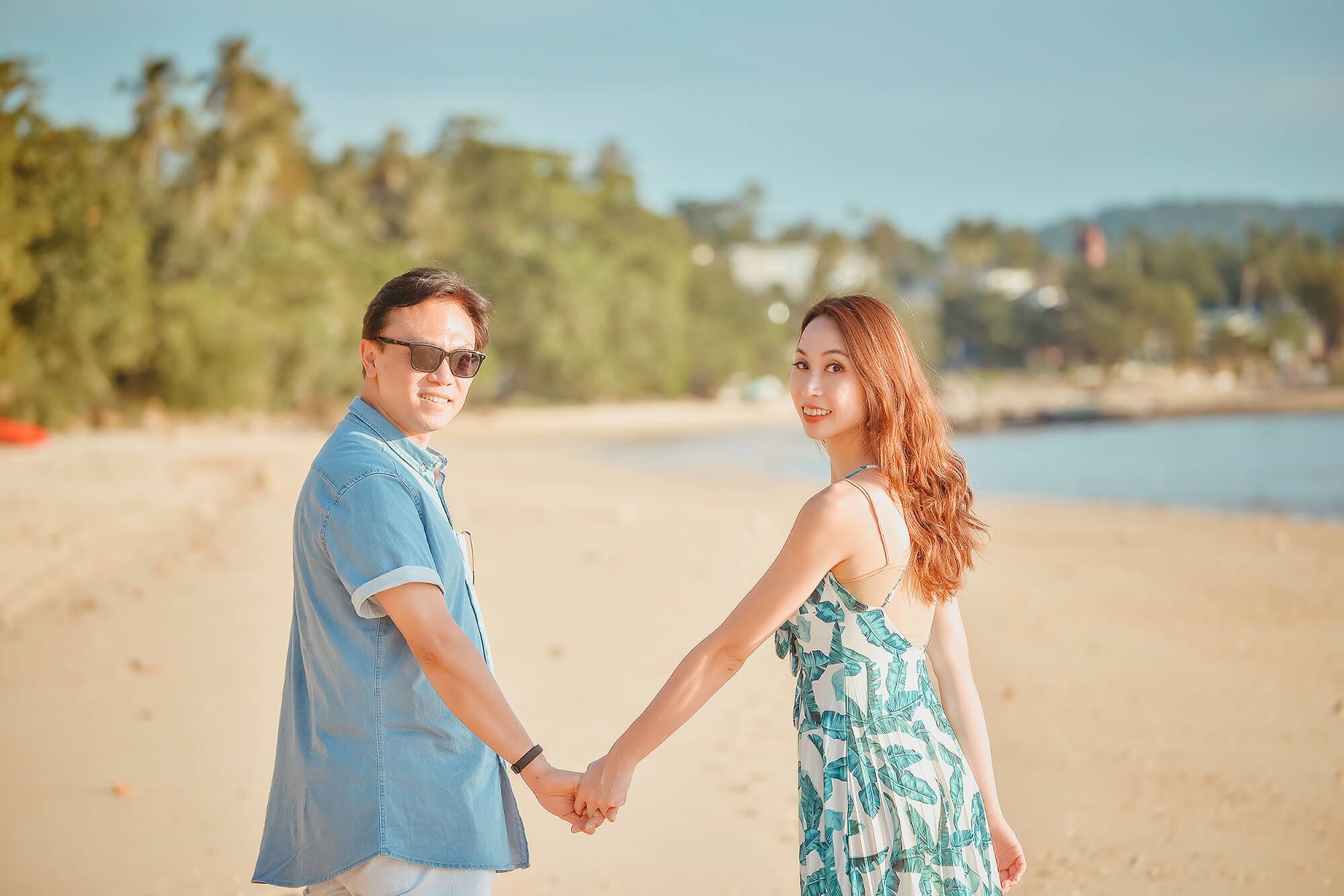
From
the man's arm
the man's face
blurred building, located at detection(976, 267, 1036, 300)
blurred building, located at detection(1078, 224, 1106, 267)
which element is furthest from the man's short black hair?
blurred building, located at detection(1078, 224, 1106, 267)

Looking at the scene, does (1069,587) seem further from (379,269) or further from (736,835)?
(379,269)

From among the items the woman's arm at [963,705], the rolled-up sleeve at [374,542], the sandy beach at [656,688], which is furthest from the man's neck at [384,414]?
the sandy beach at [656,688]

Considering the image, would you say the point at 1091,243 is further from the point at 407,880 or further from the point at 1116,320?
the point at 407,880

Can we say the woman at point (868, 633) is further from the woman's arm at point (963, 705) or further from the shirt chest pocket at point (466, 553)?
the shirt chest pocket at point (466, 553)

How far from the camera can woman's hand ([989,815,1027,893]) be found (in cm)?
252

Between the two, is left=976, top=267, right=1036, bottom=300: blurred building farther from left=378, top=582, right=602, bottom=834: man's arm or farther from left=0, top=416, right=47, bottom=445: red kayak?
left=378, top=582, right=602, bottom=834: man's arm

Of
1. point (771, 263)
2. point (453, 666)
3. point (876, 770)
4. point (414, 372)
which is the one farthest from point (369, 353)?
point (771, 263)

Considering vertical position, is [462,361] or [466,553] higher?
[462,361]

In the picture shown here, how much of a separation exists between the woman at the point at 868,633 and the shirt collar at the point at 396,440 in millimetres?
655

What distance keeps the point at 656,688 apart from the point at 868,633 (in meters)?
4.76

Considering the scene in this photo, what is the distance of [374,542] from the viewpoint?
6.75ft

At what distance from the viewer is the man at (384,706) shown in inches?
81.9

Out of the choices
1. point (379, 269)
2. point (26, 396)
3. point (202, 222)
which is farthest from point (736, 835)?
point (379, 269)

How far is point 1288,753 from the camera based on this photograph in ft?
19.4
